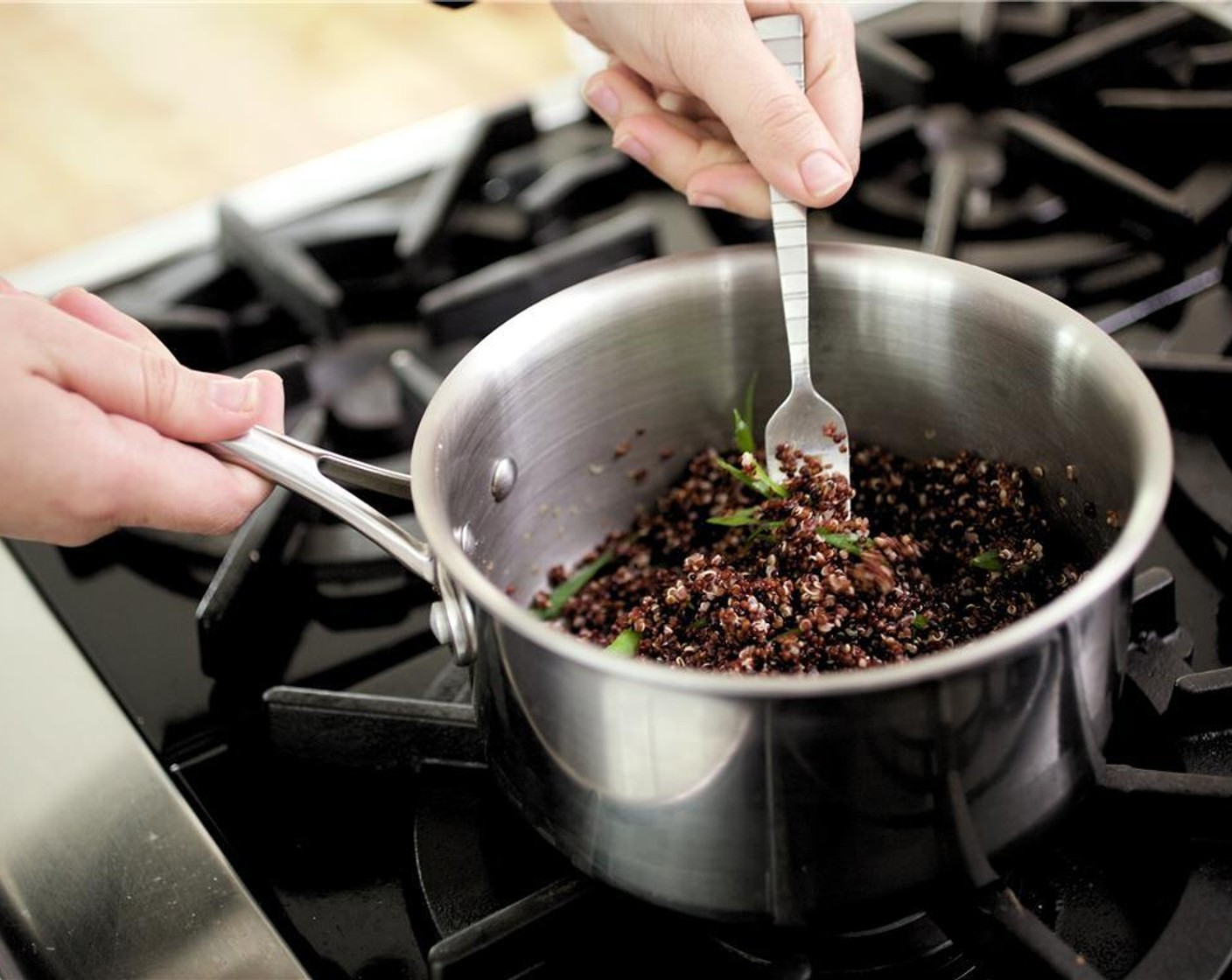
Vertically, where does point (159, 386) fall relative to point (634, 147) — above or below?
above

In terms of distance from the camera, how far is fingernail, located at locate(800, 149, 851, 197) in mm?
814

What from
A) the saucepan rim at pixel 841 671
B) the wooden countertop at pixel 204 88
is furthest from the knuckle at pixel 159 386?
Result: the wooden countertop at pixel 204 88

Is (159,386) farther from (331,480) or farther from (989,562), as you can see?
(989,562)

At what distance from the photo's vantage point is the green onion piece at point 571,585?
34.6 inches

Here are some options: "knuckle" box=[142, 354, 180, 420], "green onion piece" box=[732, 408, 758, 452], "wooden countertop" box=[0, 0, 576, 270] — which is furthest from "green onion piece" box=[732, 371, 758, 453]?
"wooden countertop" box=[0, 0, 576, 270]

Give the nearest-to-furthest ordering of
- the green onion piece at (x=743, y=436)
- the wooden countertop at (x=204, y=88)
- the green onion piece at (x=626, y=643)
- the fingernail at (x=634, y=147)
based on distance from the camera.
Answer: the green onion piece at (x=626, y=643)
the green onion piece at (x=743, y=436)
the fingernail at (x=634, y=147)
the wooden countertop at (x=204, y=88)

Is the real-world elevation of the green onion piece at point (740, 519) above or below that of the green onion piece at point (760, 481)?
below

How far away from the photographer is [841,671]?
688 mm

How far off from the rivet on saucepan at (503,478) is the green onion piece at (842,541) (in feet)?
0.66

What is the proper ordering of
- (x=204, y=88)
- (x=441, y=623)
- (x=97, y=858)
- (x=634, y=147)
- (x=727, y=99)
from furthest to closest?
(x=204, y=88)
(x=634, y=147)
(x=727, y=99)
(x=97, y=858)
(x=441, y=623)

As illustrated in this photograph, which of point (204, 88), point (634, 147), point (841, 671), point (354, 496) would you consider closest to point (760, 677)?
point (841, 671)

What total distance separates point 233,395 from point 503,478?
189 millimetres

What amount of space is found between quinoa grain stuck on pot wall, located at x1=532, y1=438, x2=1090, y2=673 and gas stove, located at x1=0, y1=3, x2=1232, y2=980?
9cm

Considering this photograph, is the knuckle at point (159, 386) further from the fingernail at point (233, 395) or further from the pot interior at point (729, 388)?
the pot interior at point (729, 388)
